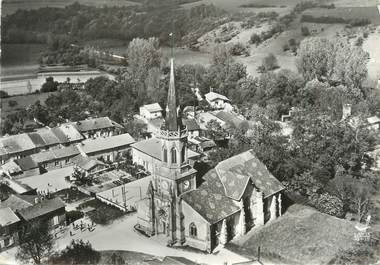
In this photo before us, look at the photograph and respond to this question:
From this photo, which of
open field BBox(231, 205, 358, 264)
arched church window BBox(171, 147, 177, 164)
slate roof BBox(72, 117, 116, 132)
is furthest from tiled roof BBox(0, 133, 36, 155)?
open field BBox(231, 205, 358, 264)

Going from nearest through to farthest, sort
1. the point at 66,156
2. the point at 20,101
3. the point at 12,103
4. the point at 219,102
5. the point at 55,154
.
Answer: the point at 55,154
the point at 66,156
the point at 12,103
the point at 20,101
the point at 219,102

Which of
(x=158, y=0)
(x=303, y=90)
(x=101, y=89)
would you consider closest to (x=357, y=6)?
(x=303, y=90)

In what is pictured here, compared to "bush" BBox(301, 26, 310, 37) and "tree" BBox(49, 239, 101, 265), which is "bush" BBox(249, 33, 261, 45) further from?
"tree" BBox(49, 239, 101, 265)

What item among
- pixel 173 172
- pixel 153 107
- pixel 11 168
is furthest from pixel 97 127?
pixel 173 172

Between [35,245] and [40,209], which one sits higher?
[40,209]

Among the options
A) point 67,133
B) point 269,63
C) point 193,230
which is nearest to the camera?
point 193,230

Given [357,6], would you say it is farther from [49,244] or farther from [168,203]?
[49,244]

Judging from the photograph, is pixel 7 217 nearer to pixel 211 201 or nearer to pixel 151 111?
pixel 211 201
